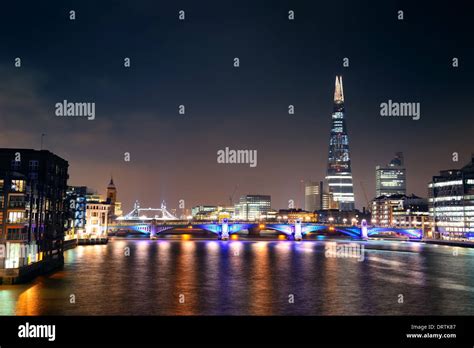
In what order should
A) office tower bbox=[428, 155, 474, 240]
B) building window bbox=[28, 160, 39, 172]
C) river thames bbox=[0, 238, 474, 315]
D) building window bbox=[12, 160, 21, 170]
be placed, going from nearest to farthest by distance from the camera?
1. river thames bbox=[0, 238, 474, 315]
2. building window bbox=[12, 160, 21, 170]
3. building window bbox=[28, 160, 39, 172]
4. office tower bbox=[428, 155, 474, 240]

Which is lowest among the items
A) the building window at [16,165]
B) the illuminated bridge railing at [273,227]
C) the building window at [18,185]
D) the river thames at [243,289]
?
the river thames at [243,289]

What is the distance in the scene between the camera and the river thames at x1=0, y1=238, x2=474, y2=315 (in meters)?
41.3

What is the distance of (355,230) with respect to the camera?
6560 inches

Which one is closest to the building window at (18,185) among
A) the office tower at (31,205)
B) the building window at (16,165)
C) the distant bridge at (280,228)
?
the office tower at (31,205)

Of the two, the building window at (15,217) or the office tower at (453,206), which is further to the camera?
the office tower at (453,206)

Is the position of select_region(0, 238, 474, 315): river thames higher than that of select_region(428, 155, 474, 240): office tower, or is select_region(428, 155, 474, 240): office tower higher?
select_region(428, 155, 474, 240): office tower

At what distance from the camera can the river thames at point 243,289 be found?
4131cm

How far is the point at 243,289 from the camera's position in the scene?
171ft

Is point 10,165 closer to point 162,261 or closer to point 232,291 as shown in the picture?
point 162,261

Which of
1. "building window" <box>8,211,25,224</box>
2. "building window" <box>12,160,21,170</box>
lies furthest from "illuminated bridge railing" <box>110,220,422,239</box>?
"building window" <box>8,211,25,224</box>

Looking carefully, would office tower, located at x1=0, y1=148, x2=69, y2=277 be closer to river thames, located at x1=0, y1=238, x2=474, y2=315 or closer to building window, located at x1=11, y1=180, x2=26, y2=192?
building window, located at x1=11, y1=180, x2=26, y2=192

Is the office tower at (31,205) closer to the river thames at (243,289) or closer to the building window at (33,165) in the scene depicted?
the building window at (33,165)
